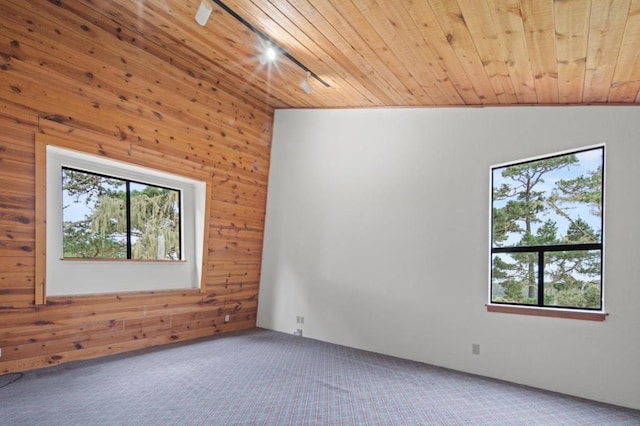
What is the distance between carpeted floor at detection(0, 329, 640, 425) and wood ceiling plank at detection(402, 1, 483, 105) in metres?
2.73

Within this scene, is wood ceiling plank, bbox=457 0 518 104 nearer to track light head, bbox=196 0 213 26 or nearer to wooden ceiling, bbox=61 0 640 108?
wooden ceiling, bbox=61 0 640 108

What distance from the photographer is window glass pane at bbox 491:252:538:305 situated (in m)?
4.04

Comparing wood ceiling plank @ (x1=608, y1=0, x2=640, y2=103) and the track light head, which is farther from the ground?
the track light head

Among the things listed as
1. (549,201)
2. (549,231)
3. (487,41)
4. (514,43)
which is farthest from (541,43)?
(549,231)

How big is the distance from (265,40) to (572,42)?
2386 mm

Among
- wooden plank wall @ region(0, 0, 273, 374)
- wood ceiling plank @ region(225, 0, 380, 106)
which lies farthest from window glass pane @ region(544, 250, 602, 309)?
wooden plank wall @ region(0, 0, 273, 374)

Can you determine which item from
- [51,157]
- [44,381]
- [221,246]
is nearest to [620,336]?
[221,246]

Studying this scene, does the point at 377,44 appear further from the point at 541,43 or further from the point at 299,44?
the point at 541,43

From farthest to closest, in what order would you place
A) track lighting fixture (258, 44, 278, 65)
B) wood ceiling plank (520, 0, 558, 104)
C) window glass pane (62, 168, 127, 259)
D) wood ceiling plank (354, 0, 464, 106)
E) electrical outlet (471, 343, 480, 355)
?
window glass pane (62, 168, 127, 259), electrical outlet (471, 343, 480, 355), track lighting fixture (258, 44, 278, 65), wood ceiling plank (354, 0, 464, 106), wood ceiling plank (520, 0, 558, 104)

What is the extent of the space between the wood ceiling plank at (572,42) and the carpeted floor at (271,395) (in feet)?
8.45

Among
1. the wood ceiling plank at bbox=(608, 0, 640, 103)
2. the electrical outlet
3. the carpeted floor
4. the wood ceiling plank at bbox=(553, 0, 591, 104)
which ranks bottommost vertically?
the carpeted floor

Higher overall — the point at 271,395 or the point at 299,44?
the point at 299,44

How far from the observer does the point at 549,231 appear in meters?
3.98

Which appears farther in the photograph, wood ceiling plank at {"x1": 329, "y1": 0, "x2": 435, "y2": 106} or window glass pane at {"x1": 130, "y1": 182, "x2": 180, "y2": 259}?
window glass pane at {"x1": 130, "y1": 182, "x2": 180, "y2": 259}
